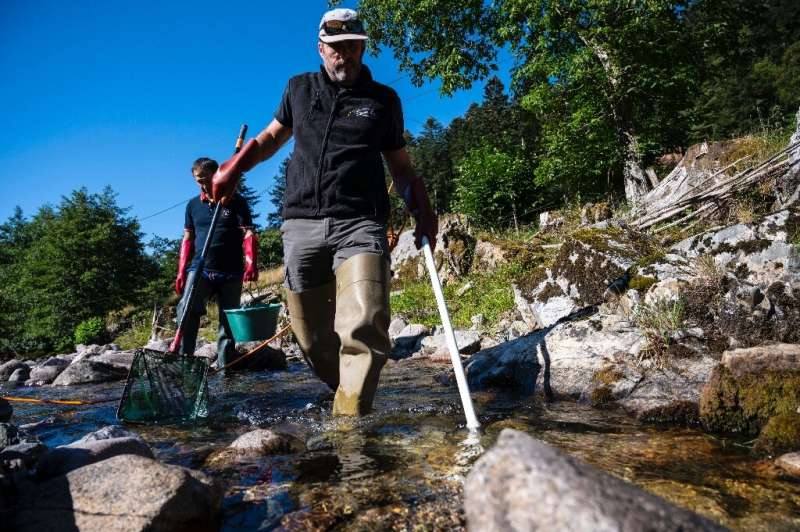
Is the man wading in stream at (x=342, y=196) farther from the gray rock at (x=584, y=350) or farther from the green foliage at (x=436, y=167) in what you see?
the green foliage at (x=436, y=167)

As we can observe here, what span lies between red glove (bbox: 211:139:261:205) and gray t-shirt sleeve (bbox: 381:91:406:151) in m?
0.93

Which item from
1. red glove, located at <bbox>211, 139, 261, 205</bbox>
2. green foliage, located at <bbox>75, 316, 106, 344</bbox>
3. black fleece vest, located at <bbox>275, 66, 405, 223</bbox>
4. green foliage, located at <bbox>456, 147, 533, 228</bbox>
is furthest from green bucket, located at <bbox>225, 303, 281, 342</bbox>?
green foliage, located at <bbox>75, 316, 106, 344</bbox>

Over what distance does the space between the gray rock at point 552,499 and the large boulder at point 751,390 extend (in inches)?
76.8

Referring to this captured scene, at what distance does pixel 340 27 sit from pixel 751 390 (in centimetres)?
312

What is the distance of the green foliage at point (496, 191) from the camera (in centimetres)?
2073

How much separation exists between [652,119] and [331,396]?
699 inches

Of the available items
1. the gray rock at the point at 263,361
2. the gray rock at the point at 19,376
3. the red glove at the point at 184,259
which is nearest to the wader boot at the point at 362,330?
the red glove at the point at 184,259

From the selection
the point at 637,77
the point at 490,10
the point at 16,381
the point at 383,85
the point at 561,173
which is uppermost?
the point at 490,10

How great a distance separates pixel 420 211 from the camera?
3383 millimetres

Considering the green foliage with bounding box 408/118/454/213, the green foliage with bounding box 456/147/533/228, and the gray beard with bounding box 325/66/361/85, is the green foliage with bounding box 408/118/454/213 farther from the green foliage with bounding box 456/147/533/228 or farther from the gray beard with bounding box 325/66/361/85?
the gray beard with bounding box 325/66/361/85

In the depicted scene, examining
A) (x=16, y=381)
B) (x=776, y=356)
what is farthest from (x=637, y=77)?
(x=16, y=381)

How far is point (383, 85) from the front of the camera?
336cm

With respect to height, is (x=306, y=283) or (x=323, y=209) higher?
→ (x=323, y=209)

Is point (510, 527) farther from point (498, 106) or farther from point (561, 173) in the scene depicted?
point (498, 106)
